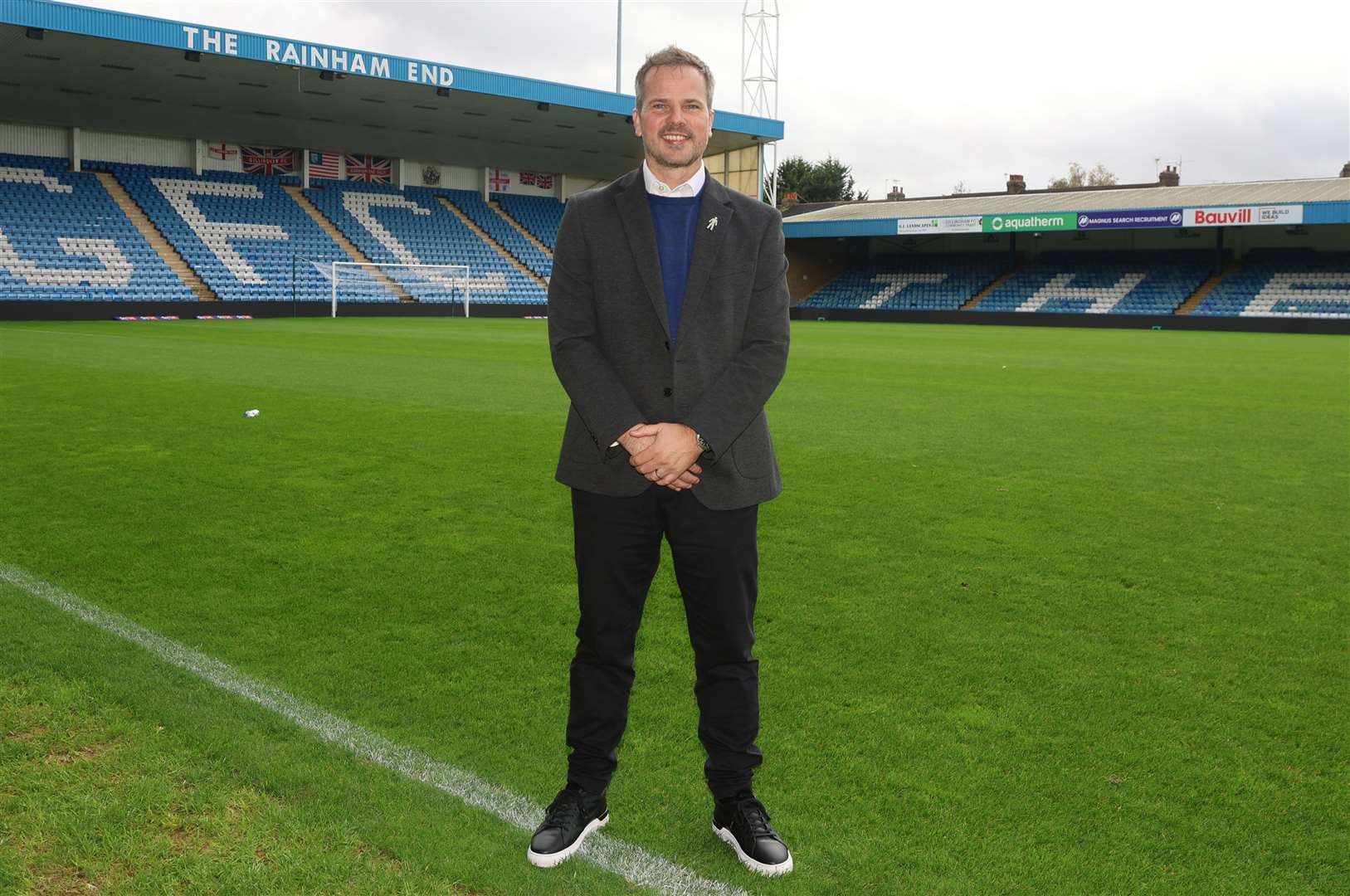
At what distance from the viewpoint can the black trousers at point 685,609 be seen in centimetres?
279

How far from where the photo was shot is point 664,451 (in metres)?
2.61

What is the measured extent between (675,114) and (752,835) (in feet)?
5.84

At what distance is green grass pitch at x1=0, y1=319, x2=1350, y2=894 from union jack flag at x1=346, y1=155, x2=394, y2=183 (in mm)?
37187

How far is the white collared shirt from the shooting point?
276 centimetres

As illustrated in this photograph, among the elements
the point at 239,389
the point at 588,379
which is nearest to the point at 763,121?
the point at 239,389

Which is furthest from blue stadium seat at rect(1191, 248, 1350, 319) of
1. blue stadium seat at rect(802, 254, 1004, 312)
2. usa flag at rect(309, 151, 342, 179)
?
usa flag at rect(309, 151, 342, 179)

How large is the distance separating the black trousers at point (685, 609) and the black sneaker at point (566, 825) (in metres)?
0.04

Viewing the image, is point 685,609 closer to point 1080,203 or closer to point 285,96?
point 285,96

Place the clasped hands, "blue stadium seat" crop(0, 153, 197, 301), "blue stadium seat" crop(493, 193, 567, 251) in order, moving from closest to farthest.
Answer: the clasped hands
"blue stadium seat" crop(0, 153, 197, 301)
"blue stadium seat" crop(493, 193, 567, 251)

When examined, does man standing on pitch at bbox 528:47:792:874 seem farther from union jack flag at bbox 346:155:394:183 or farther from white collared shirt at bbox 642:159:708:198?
union jack flag at bbox 346:155:394:183

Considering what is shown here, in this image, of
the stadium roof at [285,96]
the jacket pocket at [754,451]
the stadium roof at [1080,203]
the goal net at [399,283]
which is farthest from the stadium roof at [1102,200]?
the jacket pocket at [754,451]

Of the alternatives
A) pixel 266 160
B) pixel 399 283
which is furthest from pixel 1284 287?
pixel 266 160

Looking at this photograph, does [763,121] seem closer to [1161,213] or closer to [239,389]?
[1161,213]

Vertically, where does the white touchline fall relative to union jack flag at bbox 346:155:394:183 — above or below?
below
